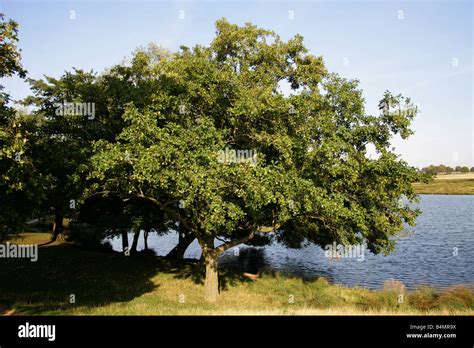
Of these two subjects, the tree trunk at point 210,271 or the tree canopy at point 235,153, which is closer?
the tree canopy at point 235,153

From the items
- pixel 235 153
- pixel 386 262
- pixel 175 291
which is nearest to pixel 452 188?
pixel 386 262

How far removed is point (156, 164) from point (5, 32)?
887 centimetres

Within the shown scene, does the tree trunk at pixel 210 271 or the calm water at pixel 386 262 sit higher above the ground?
the tree trunk at pixel 210 271

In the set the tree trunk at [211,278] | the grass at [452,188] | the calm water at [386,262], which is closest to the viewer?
the tree trunk at [211,278]
